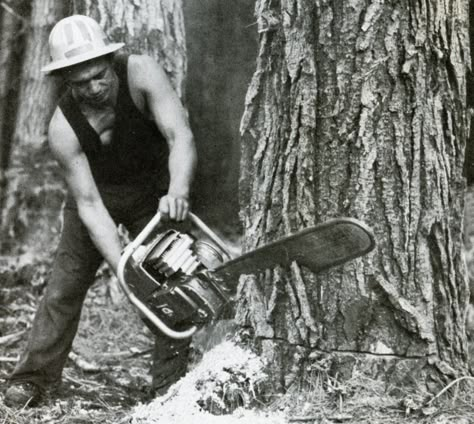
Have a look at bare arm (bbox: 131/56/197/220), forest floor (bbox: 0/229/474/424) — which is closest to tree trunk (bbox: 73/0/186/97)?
bare arm (bbox: 131/56/197/220)

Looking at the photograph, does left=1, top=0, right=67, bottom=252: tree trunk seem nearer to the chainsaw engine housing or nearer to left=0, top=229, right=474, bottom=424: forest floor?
left=0, top=229, right=474, bottom=424: forest floor

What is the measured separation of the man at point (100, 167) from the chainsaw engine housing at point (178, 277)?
170mm

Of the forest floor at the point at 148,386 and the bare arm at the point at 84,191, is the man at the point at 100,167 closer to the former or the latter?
the bare arm at the point at 84,191

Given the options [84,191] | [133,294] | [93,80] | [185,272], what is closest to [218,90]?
[93,80]

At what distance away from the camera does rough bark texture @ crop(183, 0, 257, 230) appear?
4.07 m

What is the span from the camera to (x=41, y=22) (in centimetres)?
463

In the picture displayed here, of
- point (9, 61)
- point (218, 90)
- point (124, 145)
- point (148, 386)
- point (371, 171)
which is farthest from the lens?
point (9, 61)

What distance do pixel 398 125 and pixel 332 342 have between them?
90cm

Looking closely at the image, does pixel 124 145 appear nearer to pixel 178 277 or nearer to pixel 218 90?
pixel 178 277

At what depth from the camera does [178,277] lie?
2.96 metres

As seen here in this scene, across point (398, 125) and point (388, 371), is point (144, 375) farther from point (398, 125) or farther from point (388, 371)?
point (398, 125)

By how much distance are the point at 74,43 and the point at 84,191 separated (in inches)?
28.0

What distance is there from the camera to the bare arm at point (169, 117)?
319 centimetres

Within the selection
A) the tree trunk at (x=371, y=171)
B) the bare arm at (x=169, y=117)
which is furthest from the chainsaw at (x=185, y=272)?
the bare arm at (x=169, y=117)
